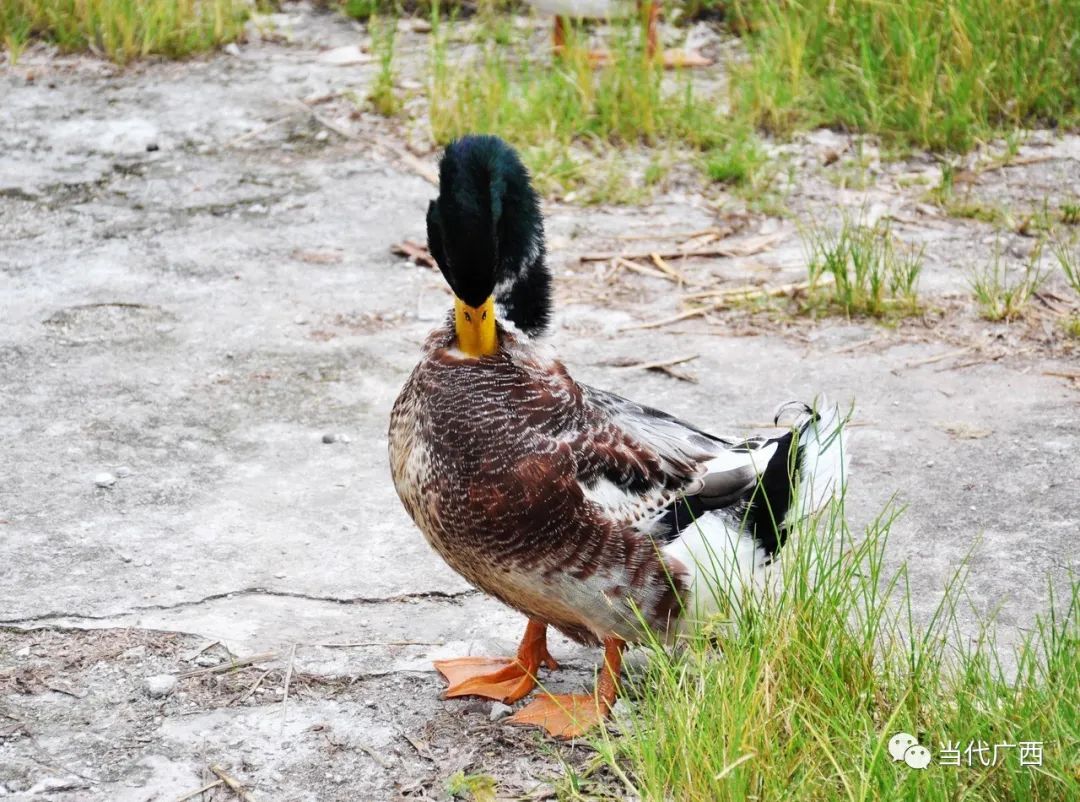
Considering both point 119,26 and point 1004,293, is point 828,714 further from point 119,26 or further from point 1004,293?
point 119,26

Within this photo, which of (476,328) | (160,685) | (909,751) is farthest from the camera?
(160,685)

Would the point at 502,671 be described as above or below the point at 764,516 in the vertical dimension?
below

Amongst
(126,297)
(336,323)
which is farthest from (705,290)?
(126,297)

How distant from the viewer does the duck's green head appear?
10.2ft

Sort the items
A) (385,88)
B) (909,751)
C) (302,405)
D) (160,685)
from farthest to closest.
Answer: (385,88)
(302,405)
(160,685)
(909,751)

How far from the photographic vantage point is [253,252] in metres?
6.02

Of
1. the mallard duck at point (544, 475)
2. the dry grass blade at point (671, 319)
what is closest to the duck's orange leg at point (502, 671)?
the mallard duck at point (544, 475)

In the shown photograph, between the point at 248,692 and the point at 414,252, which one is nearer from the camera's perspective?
the point at 248,692

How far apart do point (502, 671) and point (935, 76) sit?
4527 mm

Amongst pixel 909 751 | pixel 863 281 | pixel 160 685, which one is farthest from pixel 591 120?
pixel 909 751

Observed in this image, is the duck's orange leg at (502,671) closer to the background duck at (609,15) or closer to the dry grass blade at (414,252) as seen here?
the dry grass blade at (414,252)

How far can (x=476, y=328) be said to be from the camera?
329 centimetres

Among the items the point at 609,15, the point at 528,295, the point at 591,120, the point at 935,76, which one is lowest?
→ the point at 591,120

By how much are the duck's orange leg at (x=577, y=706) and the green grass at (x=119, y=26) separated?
5652 mm
